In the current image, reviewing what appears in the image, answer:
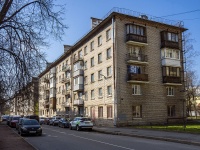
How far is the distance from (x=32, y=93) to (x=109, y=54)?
24020 mm

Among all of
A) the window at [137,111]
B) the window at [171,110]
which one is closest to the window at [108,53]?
the window at [137,111]

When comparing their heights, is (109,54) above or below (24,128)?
above

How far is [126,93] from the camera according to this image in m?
34.8

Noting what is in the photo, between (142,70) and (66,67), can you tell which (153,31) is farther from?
(66,67)

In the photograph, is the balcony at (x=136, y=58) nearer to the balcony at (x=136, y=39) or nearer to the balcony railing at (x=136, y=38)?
the balcony at (x=136, y=39)

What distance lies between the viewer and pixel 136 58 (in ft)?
118

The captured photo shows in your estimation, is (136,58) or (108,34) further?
(108,34)

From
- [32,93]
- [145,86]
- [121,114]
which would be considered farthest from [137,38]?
[32,93]

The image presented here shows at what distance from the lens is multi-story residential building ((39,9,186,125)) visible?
1369 inches

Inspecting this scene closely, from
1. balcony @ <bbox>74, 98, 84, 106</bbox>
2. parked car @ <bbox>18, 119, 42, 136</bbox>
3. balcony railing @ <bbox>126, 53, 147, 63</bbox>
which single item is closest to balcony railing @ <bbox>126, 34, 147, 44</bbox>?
balcony railing @ <bbox>126, 53, 147, 63</bbox>

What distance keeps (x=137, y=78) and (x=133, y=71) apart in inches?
51.0

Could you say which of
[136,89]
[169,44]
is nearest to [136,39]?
[169,44]

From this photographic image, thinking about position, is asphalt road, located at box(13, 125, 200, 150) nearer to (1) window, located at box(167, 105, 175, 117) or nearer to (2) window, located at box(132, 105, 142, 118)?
(2) window, located at box(132, 105, 142, 118)

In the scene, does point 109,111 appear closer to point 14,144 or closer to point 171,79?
point 171,79
